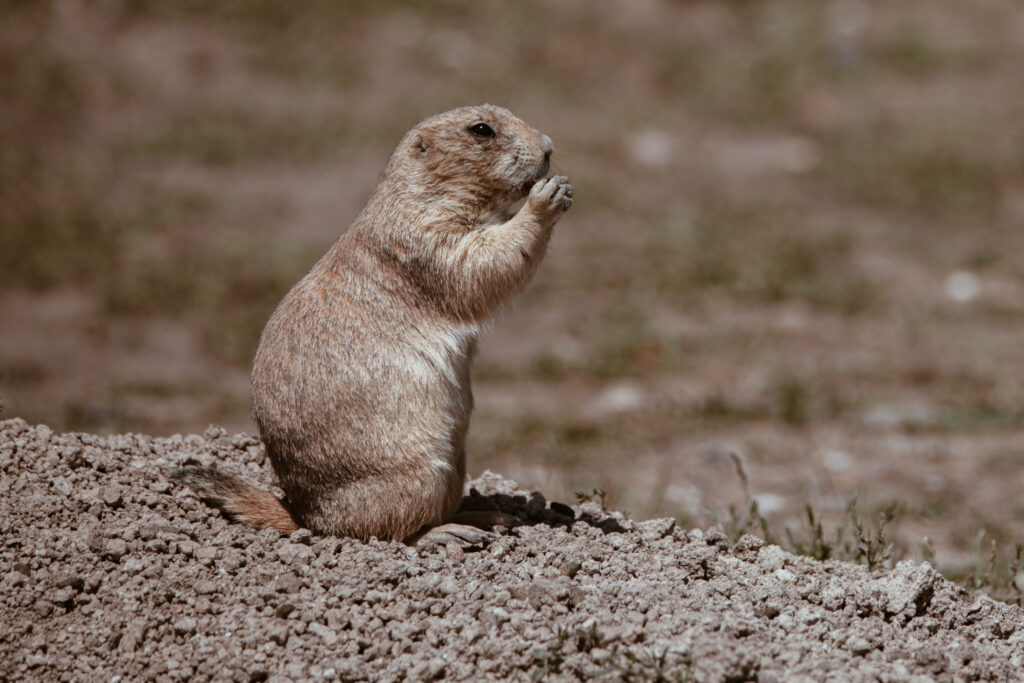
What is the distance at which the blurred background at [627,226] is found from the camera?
23.1 feet

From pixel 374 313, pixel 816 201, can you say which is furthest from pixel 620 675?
pixel 816 201

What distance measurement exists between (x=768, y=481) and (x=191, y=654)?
381cm

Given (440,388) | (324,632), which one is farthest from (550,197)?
(324,632)

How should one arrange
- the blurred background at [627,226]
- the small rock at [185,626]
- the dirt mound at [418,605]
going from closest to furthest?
the dirt mound at [418,605] < the small rock at [185,626] < the blurred background at [627,226]

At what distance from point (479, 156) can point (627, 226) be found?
6.57m

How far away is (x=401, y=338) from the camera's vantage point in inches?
153

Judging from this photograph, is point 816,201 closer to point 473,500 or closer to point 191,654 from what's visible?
point 473,500

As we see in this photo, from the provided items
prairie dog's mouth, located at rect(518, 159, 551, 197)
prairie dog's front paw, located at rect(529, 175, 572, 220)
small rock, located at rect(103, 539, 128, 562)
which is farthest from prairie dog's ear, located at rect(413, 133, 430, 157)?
small rock, located at rect(103, 539, 128, 562)

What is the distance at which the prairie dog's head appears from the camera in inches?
165

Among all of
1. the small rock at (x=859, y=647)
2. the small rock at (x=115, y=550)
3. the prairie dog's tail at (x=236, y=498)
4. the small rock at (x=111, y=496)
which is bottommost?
the small rock at (x=859, y=647)

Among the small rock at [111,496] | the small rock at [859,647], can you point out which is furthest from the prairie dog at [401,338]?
the small rock at [859,647]

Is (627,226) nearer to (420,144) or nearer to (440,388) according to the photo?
(420,144)

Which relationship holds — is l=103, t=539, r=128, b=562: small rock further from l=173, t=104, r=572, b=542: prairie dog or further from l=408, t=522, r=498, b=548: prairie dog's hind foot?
l=408, t=522, r=498, b=548: prairie dog's hind foot

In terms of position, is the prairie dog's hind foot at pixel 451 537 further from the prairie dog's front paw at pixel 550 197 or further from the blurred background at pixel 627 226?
the blurred background at pixel 627 226
